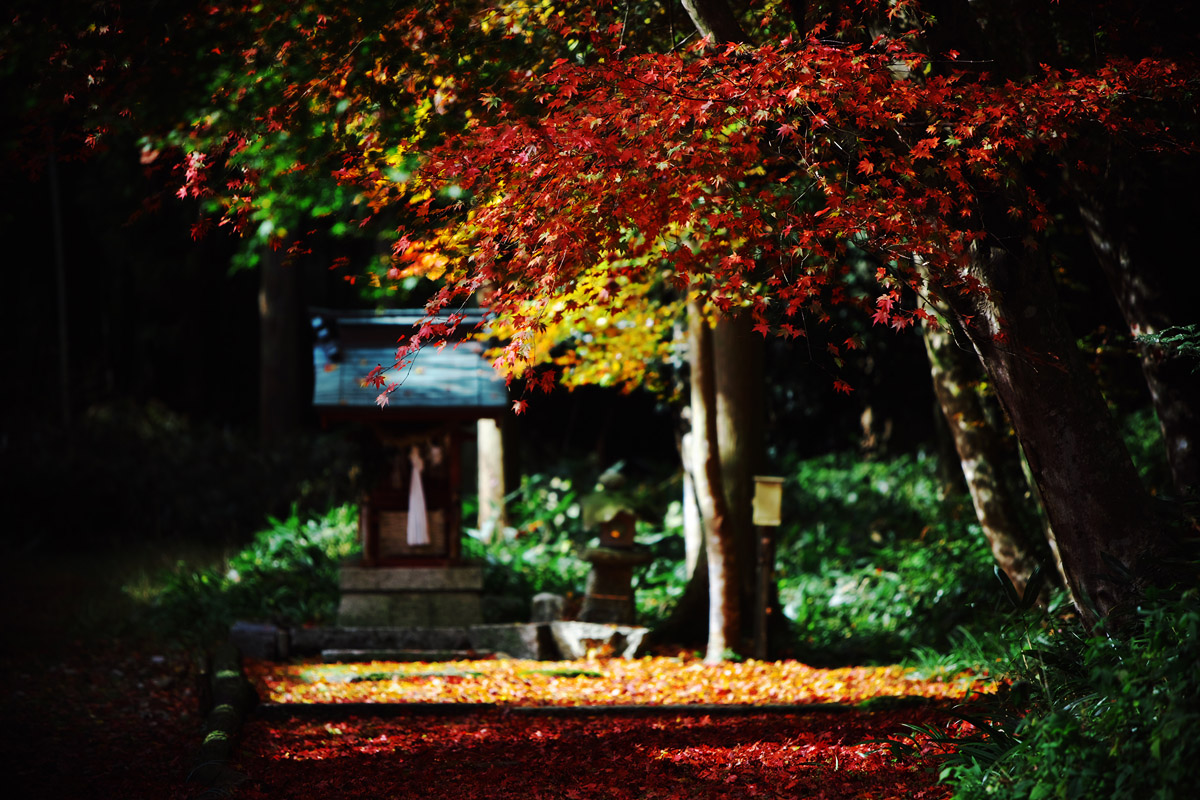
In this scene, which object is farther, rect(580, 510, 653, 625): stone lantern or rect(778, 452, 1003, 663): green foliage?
rect(580, 510, 653, 625): stone lantern

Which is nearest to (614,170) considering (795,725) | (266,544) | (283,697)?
(795,725)

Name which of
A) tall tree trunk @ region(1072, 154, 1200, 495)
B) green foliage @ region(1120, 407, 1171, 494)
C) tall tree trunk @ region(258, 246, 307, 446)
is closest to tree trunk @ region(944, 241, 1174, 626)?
tall tree trunk @ region(1072, 154, 1200, 495)

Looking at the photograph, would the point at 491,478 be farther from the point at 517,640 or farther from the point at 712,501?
the point at 712,501

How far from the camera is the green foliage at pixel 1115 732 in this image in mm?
3082

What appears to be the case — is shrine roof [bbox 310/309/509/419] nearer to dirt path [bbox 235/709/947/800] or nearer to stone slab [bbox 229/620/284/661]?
stone slab [bbox 229/620/284/661]

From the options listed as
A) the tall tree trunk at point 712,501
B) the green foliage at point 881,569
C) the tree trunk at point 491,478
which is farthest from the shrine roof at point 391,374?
the green foliage at point 881,569

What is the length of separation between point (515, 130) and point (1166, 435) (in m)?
4.34

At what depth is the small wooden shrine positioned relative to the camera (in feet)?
27.8

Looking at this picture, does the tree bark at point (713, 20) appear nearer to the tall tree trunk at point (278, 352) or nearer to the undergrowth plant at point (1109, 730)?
the undergrowth plant at point (1109, 730)

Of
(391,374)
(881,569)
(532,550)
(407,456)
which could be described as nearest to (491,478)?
(532,550)

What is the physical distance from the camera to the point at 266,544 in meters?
11.3

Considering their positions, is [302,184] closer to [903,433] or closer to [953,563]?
[953,563]

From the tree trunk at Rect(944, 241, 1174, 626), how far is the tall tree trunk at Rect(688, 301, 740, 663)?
3319mm

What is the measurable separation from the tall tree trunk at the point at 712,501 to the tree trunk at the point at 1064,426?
3.32 metres
